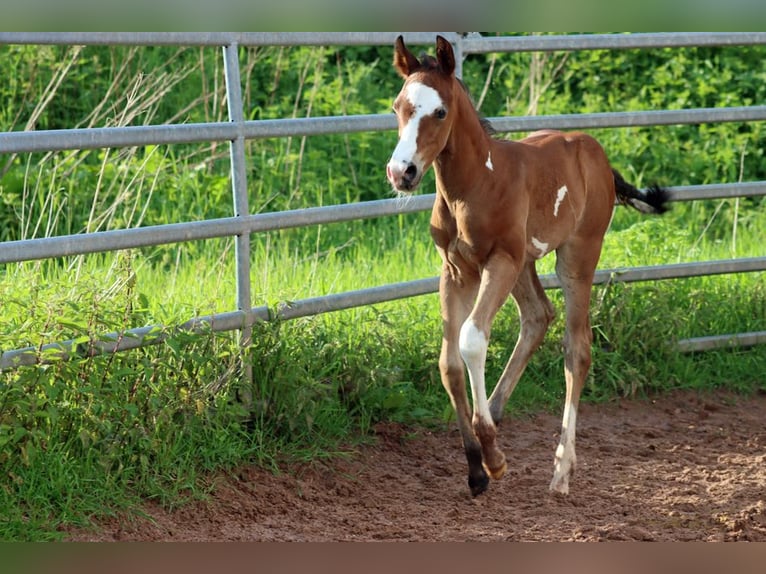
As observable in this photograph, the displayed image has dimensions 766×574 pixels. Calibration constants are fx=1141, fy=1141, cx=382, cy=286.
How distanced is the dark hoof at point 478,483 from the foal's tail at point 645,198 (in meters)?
1.66

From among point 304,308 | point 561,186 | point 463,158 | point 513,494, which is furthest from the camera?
point 304,308

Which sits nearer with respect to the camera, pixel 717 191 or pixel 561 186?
pixel 561 186

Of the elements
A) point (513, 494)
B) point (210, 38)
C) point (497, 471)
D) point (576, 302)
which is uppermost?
point (210, 38)

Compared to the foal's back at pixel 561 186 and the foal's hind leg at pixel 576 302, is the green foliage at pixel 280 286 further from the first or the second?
the foal's back at pixel 561 186

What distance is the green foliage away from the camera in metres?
4.40

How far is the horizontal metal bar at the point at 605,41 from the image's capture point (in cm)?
585

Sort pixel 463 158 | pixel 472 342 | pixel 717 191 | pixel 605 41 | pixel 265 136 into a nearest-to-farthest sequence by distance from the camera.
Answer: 1. pixel 472 342
2. pixel 463 158
3. pixel 265 136
4. pixel 605 41
5. pixel 717 191

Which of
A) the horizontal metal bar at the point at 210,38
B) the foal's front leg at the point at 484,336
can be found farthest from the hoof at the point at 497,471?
the horizontal metal bar at the point at 210,38

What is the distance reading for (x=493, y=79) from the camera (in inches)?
370

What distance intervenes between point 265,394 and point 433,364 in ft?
3.40

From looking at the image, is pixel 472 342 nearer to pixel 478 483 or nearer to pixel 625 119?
pixel 478 483

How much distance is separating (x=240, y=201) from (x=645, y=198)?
2033mm

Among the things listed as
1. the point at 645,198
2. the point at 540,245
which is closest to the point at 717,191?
the point at 645,198

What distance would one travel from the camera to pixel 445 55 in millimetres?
4262
